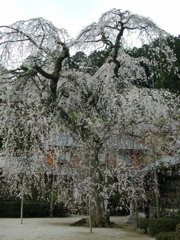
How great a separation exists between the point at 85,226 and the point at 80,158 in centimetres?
205

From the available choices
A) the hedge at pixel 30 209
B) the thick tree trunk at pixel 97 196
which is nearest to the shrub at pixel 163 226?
the thick tree trunk at pixel 97 196

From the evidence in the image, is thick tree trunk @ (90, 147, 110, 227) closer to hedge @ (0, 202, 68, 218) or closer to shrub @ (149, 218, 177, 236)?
shrub @ (149, 218, 177, 236)

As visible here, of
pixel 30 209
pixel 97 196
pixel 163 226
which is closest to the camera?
pixel 163 226

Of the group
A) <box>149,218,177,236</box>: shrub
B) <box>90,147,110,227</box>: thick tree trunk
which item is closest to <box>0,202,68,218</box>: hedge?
<box>90,147,110,227</box>: thick tree trunk

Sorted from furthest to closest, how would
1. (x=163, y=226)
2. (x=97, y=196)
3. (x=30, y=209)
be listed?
(x=30, y=209) → (x=97, y=196) → (x=163, y=226)

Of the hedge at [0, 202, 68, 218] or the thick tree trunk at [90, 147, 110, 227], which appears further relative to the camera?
the hedge at [0, 202, 68, 218]

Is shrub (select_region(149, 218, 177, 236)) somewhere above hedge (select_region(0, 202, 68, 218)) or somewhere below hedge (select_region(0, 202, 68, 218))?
below

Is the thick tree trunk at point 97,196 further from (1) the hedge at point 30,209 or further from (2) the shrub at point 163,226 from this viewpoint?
(1) the hedge at point 30,209

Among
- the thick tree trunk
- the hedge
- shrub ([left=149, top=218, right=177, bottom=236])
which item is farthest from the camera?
the hedge

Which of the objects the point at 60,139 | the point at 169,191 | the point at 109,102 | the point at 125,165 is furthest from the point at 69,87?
the point at 169,191

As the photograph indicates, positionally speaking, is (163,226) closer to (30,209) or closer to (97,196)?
(97,196)

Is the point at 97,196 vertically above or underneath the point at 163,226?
above

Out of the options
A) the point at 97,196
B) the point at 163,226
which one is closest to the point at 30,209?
the point at 97,196

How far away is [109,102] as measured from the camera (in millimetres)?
9047
